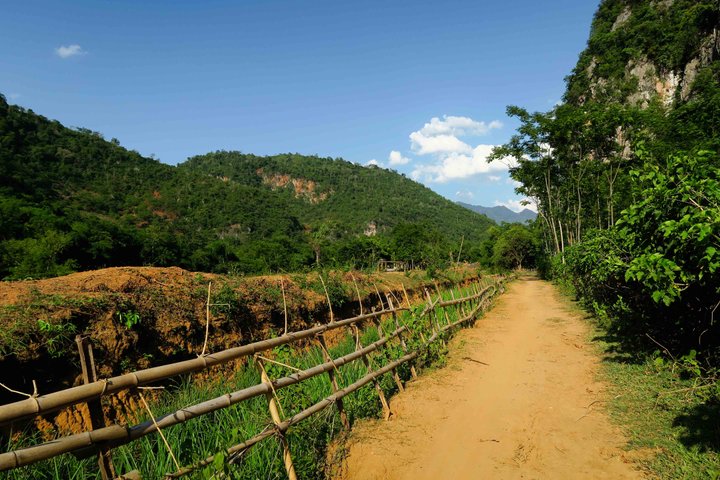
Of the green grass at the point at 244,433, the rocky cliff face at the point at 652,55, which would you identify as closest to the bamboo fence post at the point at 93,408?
the green grass at the point at 244,433

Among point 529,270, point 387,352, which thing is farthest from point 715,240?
point 529,270

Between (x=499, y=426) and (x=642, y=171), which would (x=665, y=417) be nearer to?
(x=499, y=426)

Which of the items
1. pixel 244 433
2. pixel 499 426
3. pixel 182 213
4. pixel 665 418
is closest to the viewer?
pixel 244 433

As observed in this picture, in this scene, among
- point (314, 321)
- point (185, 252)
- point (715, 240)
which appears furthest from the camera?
point (185, 252)

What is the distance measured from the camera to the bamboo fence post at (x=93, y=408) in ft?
7.82

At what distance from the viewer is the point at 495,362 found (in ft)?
25.2

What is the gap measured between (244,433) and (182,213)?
69932 millimetres

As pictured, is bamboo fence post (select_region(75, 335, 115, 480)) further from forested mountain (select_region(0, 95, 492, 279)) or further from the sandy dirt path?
forested mountain (select_region(0, 95, 492, 279))

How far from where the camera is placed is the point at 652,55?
3650 cm

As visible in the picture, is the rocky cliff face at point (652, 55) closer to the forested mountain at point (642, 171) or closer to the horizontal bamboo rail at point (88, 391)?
the forested mountain at point (642, 171)

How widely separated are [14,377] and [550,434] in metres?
6.11

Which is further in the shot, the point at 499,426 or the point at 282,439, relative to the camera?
the point at 499,426

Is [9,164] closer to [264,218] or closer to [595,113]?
[264,218]

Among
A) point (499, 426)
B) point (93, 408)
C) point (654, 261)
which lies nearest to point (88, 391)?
point (93, 408)
